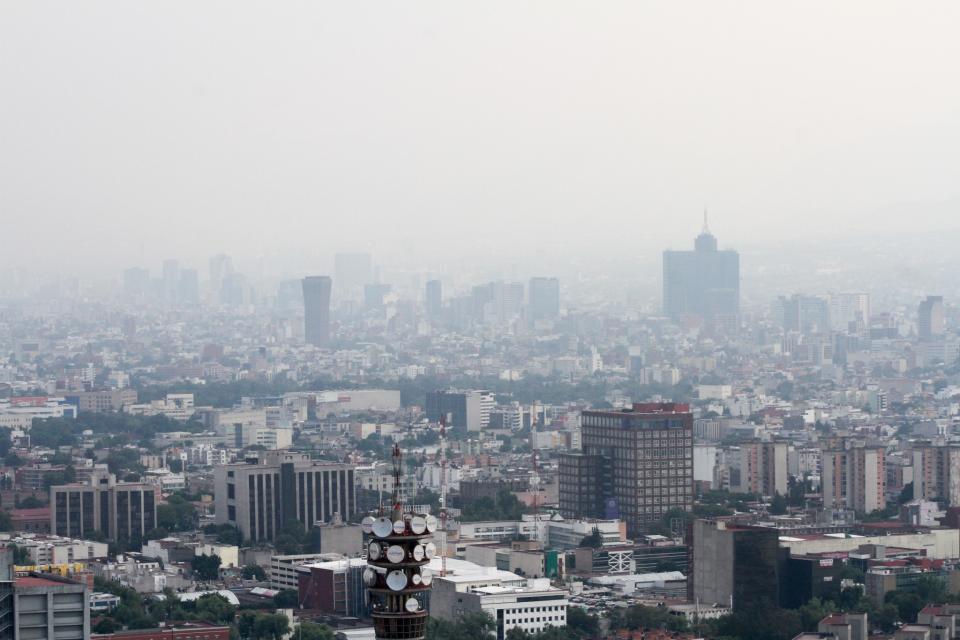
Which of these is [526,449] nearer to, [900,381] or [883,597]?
[900,381]

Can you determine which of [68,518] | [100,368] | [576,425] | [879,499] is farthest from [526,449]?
[100,368]

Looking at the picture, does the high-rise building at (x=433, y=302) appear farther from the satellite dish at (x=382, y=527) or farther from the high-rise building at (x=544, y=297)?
the satellite dish at (x=382, y=527)

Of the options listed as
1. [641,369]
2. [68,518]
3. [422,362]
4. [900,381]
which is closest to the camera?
[68,518]

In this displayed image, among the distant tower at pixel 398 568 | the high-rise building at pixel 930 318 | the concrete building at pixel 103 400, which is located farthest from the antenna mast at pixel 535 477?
the high-rise building at pixel 930 318

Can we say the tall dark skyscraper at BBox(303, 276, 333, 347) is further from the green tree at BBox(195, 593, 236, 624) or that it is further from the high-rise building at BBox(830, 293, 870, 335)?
the green tree at BBox(195, 593, 236, 624)

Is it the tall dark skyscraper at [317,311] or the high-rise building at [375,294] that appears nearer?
the tall dark skyscraper at [317,311]

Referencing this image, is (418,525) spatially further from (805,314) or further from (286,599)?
(805,314)

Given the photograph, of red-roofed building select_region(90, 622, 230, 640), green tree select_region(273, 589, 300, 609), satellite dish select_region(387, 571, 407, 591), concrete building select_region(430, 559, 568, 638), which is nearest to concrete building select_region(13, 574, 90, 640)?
satellite dish select_region(387, 571, 407, 591)
